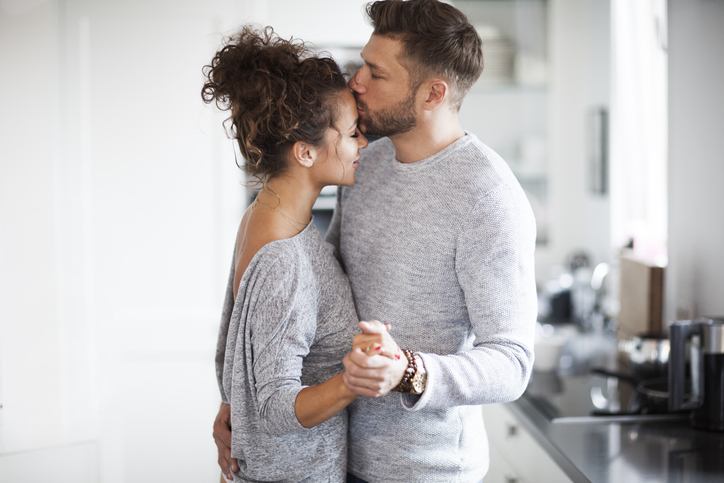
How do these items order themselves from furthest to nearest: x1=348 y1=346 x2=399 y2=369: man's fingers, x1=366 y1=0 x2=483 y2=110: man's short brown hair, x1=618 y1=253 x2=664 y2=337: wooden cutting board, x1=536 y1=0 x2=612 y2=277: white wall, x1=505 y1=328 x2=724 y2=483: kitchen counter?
x1=536 y1=0 x2=612 y2=277: white wall → x1=618 y1=253 x2=664 y2=337: wooden cutting board → x1=505 y1=328 x2=724 y2=483: kitchen counter → x1=366 y1=0 x2=483 y2=110: man's short brown hair → x1=348 y1=346 x2=399 y2=369: man's fingers

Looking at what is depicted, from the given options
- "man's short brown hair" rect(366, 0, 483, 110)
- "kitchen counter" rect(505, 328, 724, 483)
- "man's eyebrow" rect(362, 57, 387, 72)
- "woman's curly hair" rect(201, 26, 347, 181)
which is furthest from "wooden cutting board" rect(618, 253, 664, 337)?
"woman's curly hair" rect(201, 26, 347, 181)

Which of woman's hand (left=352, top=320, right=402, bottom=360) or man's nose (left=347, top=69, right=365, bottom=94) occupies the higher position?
man's nose (left=347, top=69, right=365, bottom=94)

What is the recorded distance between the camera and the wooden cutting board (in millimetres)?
1951

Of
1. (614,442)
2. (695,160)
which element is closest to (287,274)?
(614,442)

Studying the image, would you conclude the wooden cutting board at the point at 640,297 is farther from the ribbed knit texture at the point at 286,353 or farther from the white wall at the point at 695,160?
the ribbed knit texture at the point at 286,353

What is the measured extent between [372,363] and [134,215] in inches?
37.2

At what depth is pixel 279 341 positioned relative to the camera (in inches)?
40.4

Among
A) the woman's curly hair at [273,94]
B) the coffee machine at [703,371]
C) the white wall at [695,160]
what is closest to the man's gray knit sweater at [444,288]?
the woman's curly hair at [273,94]

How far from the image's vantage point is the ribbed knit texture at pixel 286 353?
1.03 metres

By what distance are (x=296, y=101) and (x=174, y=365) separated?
0.91m

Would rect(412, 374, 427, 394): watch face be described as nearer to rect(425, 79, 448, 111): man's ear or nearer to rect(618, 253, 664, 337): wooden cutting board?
rect(425, 79, 448, 111): man's ear

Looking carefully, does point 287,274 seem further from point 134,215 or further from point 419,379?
point 134,215

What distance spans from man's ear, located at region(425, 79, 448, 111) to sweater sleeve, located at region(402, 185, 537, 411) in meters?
0.22

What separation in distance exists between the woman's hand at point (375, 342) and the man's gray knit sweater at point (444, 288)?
12 cm
